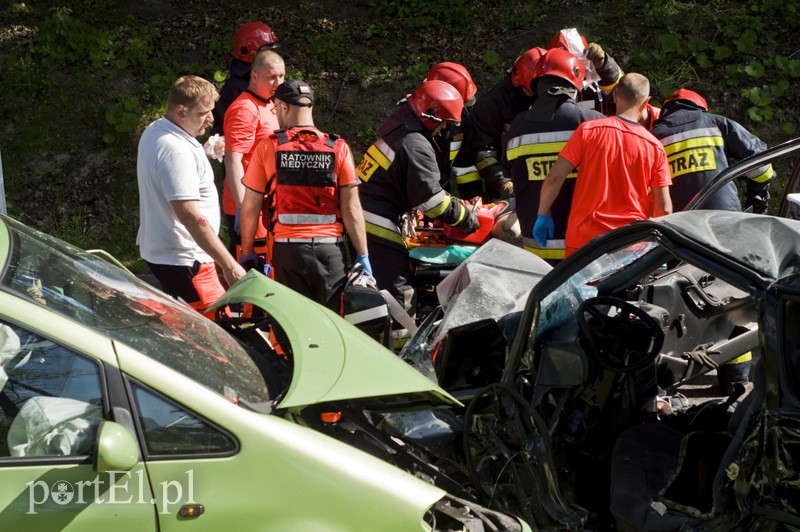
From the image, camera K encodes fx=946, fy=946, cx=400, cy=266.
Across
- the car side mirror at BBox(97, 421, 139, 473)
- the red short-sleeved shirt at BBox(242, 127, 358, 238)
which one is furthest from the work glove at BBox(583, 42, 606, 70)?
the car side mirror at BBox(97, 421, 139, 473)

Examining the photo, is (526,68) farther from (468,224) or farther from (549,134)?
(468,224)

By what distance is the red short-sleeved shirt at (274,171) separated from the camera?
5.55 m

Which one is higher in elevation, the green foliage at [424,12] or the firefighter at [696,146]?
the green foliage at [424,12]

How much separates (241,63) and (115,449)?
569 centimetres

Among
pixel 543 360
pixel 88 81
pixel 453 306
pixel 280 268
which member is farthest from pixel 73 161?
pixel 543 360

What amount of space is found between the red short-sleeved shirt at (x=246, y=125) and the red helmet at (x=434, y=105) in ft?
3.83

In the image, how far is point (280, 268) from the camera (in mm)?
5719

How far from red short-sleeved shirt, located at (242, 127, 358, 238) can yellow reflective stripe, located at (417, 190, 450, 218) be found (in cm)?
64

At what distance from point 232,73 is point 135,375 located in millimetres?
5460

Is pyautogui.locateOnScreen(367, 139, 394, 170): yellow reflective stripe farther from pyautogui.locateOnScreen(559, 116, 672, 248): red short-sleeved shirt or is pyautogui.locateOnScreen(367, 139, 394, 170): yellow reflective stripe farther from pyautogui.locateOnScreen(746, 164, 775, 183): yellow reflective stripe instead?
pyautogui.locateOnScreen(746, 164, 775, 183): yellow reflective stripe

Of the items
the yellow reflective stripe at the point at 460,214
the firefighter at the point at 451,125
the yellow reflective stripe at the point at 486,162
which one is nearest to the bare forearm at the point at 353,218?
the yellow reflective stripe at the point at 460,214

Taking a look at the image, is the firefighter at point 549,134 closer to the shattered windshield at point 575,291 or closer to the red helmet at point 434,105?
the red helmet at point 434,105

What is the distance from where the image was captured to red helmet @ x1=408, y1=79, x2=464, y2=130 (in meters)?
6.16

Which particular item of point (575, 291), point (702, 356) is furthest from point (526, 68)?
point (575, 291)
